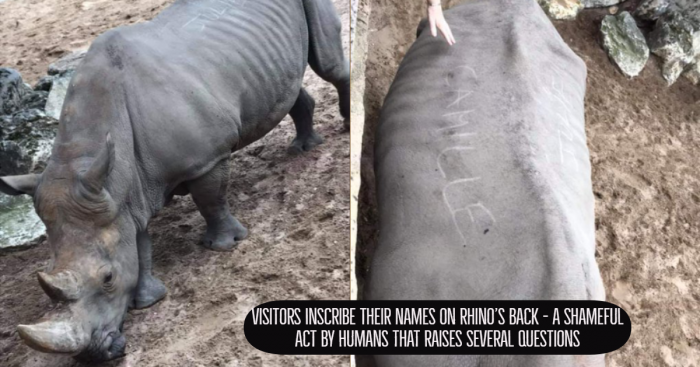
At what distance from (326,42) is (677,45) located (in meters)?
3.29

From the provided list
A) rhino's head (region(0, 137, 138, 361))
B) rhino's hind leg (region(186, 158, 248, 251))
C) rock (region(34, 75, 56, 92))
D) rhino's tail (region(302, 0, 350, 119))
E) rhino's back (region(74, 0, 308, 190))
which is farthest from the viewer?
rock (region(34, 75, 56, 92))

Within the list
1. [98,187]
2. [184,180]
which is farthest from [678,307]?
[98,187]

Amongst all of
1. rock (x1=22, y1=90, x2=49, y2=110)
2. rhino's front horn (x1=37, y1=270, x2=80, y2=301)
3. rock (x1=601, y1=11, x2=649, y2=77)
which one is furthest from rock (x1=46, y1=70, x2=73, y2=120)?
rock (x1=601, y1=11, x2=649, y2=77)

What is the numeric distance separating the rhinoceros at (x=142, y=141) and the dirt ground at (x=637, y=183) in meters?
0.80

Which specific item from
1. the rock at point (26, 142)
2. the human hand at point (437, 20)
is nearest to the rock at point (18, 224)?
the rock at point (26, 142)

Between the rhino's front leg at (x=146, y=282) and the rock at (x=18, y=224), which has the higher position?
the rhino's front leg at (x=146, y=282)

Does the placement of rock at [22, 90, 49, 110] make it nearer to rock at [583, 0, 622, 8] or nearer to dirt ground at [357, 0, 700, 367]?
dirt ground at [357, 0, 700, 367]

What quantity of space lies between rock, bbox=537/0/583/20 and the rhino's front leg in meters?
4.20

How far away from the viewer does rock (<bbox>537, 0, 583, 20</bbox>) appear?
6.01 meters

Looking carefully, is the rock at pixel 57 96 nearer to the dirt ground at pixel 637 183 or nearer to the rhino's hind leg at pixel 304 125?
the rhino's hind leg at pixel 304 125

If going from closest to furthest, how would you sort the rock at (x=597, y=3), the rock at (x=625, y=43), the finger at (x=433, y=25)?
1. the finger at (x=433, y=25)
2. the rock at (x=625, y=43)
3. the rock at (x=597, y=3)

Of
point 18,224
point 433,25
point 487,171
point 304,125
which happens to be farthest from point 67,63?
point 487,171

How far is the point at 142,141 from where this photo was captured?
319 cm

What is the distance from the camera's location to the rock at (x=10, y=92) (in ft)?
15.9
